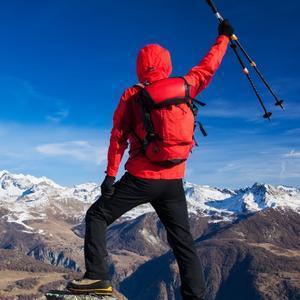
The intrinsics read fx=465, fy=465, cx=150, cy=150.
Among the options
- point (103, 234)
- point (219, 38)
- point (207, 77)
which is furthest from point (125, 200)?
point (219, 38)

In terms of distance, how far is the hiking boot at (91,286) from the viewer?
35.2 ft

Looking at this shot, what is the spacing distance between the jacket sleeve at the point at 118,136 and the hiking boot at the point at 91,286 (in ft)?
8.37

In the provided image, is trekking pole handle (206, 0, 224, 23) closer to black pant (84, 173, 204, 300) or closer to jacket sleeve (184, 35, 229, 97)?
jacket sleeve (184, 35, 229, 97)

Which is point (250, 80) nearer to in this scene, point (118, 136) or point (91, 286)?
point (118, 136)

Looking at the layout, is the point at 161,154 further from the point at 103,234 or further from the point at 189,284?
the point at 189,284

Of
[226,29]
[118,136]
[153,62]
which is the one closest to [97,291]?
[118,136]

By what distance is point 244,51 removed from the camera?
12.5 meters

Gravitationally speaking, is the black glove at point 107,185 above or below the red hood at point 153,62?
below

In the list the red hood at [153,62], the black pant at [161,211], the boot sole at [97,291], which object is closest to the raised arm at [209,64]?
the red hood at [153,62]

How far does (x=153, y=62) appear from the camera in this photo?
35.5 feet

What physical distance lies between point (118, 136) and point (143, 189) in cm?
133

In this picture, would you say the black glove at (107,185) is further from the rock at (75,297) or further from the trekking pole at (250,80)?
the trekking pole at (250,80)

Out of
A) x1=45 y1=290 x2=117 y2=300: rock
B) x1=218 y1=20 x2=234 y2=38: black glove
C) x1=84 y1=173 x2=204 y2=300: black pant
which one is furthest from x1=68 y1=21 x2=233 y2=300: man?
x1=218 y1=20 x2=234 y2=38: black glove

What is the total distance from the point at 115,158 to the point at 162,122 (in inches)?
52.7
